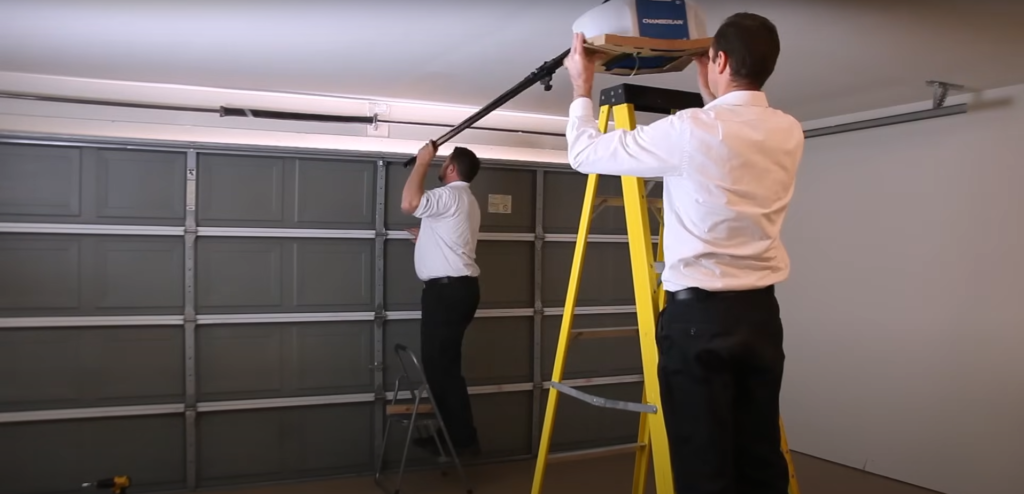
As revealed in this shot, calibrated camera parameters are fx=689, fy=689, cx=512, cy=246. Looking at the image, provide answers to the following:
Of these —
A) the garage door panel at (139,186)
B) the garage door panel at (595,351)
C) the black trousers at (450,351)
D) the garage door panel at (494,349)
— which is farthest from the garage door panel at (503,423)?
the garage door panel at (139,186)

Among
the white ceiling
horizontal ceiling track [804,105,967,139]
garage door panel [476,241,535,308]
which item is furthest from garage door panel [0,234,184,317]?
horizontal ceiling track [804,105,967,139]

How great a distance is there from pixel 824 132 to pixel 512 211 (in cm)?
231

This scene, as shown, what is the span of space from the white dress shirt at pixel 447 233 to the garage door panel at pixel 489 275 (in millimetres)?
417

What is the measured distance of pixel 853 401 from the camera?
484cm

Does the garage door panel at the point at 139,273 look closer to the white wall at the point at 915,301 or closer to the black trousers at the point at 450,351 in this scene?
the black trousers at the point at 450,351

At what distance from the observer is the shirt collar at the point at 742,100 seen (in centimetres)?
178

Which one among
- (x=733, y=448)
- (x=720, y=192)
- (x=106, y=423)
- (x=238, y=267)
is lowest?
(x=106, y=423)

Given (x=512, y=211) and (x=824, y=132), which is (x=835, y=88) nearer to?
(x=824, y=132)

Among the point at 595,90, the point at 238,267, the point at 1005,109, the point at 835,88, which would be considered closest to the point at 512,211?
the point at 595,90

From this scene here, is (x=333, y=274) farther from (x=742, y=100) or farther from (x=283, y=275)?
(x=742, y=100)

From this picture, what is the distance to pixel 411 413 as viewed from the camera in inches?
168

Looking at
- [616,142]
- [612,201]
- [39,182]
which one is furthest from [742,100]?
[39,182]

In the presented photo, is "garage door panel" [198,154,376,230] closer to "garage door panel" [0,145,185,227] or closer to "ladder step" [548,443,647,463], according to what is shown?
"garage door panel" [0,145,185,227]

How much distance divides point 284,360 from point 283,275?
0.54m
